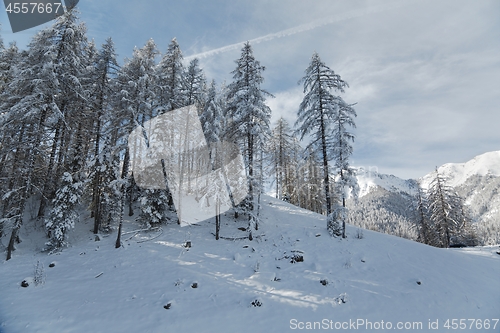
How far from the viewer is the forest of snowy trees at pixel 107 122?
1463 centimetres

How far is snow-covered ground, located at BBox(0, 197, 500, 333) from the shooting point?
26.9 feet

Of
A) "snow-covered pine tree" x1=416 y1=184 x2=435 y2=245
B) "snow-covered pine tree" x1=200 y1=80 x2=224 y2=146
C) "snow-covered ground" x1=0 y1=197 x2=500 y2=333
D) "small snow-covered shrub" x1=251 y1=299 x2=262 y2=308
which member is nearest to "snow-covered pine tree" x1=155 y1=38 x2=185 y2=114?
"snow-covered pine tree" x1=200 y1=80 x2=224 y2=146

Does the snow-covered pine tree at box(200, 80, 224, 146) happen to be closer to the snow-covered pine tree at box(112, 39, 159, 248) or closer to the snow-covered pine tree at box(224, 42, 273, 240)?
the snow-covered pine tree at box(224, 42, 273, 240)

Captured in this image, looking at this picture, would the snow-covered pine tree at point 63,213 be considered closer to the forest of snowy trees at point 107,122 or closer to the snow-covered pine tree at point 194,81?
the forest of snowy trees at point 107,122

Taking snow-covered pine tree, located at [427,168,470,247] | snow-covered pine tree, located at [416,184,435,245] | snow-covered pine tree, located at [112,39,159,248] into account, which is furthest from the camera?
snow-covered pine tree, located at [416,184,435,245]

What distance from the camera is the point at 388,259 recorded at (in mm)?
13047

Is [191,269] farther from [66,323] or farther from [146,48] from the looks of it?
[146,48]

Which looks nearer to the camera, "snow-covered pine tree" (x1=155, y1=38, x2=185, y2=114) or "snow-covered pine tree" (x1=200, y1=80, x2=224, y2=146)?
"snow-covered pine tree" (x1=200, y1=80, x2=224, y2=146)

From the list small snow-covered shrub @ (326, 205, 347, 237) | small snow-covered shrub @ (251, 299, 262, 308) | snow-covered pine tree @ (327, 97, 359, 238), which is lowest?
small snow-covered shrub @ (251, 299, 262, 308)

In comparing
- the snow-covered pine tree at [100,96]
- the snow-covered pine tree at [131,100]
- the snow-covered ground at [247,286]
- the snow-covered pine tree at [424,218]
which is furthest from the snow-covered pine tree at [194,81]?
the snow-covered pine tree at [424,218]

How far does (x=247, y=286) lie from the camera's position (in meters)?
10.6

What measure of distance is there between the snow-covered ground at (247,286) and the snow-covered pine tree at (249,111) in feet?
17.8

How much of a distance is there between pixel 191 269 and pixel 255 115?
1204cm

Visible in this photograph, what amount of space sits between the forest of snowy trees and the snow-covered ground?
232 centimetres
